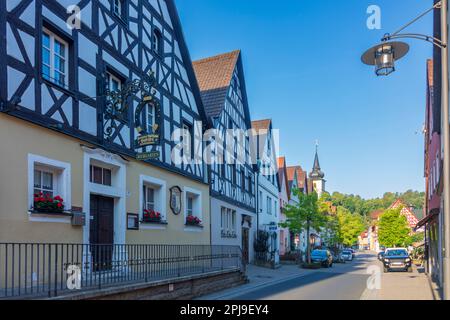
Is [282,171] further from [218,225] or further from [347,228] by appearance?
[218,225]

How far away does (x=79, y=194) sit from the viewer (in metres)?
10.8

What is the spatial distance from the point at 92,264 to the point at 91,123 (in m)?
3.59

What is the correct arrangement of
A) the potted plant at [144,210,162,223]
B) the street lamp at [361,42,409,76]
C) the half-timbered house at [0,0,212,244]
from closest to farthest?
the street lamp at [361,42,409,76] → the half-timbered house at [0,0,212,244] → the potted plant at [144,210,162,223]

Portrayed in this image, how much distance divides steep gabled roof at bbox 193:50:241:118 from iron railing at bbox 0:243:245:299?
8.55 meters

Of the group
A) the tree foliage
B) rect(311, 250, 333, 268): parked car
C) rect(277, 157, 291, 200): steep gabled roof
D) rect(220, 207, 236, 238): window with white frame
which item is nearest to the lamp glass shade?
rect(220, 207, 236, 238): window with white frame

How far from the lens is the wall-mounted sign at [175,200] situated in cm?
1597

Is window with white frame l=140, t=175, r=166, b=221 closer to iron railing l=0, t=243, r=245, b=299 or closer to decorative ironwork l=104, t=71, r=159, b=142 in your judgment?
iron railing l=0, t=243, r=245, b=299

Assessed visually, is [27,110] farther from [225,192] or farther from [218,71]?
[218,71]

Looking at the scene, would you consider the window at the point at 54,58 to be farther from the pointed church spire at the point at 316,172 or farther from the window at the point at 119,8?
the pointed church spire at the point at 316,172

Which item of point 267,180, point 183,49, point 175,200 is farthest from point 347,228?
point 175,200

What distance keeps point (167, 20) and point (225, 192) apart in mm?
9637

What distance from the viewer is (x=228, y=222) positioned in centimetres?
2417

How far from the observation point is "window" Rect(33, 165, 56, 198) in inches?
381
